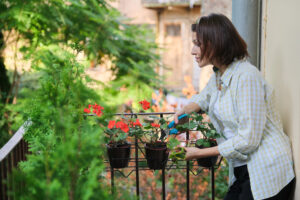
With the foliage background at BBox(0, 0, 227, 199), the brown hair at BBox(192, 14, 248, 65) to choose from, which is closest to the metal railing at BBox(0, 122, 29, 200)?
the foliage background at BBox(0, 0, 227, 199)

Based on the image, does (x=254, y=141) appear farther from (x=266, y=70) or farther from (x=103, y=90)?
(x=103, y=90)

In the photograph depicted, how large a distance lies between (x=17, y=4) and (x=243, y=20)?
3.16 m

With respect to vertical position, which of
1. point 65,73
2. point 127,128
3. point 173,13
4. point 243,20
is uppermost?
point 173,13

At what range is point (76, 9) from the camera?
539 cm

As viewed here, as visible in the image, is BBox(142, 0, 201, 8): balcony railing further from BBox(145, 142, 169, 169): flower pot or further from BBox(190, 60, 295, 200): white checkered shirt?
BBox(190, 60, 295, 200): white checkered shirt

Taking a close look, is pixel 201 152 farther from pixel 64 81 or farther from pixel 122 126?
pixel 64 81

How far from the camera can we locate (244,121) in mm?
1492

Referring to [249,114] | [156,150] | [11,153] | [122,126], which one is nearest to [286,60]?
[249,114]

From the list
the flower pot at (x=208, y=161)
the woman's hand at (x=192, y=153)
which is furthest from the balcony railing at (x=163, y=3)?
the woman's hand at (x=192, y=153)

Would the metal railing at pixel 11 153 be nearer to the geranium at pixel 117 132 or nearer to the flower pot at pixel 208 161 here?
the geranium at pixel 117 132

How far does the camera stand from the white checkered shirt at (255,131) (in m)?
1.49

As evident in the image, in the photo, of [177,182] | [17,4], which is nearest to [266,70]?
[177,182]

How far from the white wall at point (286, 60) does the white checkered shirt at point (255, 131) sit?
8 centimetres

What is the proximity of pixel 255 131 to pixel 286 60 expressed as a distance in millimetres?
514
